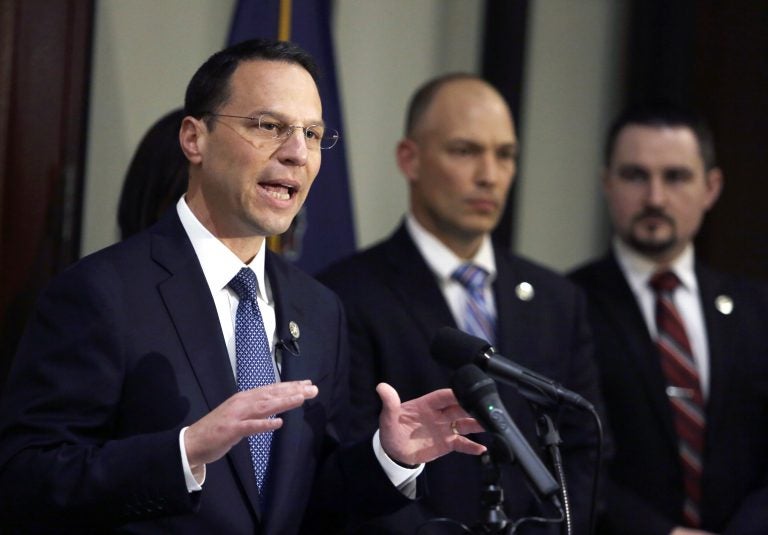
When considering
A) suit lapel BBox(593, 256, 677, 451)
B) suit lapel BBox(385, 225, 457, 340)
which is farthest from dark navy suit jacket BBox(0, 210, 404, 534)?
suit lapel BBox(593, 256, 677, 451)

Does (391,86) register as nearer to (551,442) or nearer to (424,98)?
(424,98)

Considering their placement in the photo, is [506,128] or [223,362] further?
[506,128]

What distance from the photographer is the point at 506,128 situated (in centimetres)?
361

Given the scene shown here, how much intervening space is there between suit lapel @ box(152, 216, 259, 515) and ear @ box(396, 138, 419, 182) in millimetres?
1447

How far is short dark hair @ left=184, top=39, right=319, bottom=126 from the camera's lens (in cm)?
234

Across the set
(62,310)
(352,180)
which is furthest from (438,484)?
(352,180)

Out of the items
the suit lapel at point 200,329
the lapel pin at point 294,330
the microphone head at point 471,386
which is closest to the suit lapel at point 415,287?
the lapel pin at point 294,330

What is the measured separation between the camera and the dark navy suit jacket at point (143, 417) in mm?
2002

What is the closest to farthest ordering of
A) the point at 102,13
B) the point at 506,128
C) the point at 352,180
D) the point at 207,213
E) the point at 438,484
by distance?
1. the point at 207,213
2. the point at 438,484
3. the point at 102,13
4. the point at 506,128
5. the point at 352,180

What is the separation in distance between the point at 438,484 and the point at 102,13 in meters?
1.58

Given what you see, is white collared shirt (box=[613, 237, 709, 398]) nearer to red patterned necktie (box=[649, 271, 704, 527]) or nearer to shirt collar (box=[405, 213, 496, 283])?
red patterned necktie (box=[649, 271, 704, 527])

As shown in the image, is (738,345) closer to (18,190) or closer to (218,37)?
(218,37)

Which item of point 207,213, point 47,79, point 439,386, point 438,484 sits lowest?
point 438,484

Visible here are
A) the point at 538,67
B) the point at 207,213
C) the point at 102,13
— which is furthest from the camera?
the point at 538,67
